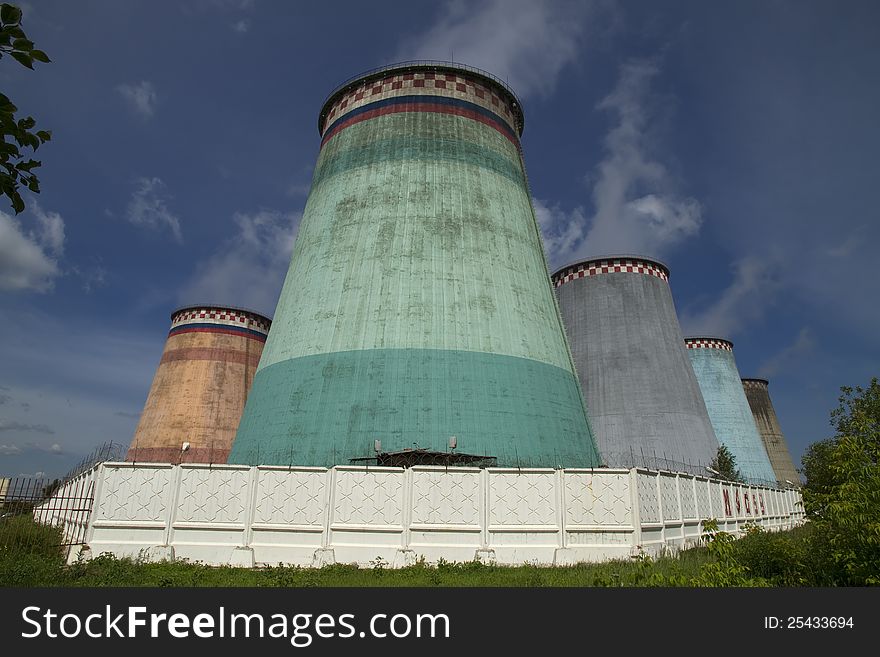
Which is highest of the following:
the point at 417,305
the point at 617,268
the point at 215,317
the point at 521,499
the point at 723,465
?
the point at 617,268

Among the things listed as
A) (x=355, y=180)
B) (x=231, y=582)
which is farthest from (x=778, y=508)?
(x=231, y=582)

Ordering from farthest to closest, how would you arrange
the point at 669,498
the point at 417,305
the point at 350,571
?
the point at 417,305 → the point at 669,498 → the point at 350,571

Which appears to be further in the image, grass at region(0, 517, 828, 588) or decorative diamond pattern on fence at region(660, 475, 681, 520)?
decorative diamond pattern on fence at region(660, 475, 681, 520)

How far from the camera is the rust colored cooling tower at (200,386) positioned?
99.8ft

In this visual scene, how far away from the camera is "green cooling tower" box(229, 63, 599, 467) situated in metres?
14.6

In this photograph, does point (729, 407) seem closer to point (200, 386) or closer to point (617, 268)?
point (617, 268)

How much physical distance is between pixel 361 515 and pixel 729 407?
1310 inches

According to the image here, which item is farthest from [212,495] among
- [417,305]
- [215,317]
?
[215,317]

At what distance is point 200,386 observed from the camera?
32062mm

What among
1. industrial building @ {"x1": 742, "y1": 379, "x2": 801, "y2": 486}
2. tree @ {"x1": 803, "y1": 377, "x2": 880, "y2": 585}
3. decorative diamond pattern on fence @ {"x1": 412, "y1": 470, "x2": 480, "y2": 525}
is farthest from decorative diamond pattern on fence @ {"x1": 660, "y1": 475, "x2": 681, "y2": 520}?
industrial building @ {"x1": 742, "y1": 379, "x2": 801, "y2": 486}

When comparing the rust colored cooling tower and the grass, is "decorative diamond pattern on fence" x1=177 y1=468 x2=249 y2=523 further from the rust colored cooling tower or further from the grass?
the rust colored cooling tower

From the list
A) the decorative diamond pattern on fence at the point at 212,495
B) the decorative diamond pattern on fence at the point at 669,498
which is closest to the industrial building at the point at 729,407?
the decorative diamond pattern on fence at the point at 669,498

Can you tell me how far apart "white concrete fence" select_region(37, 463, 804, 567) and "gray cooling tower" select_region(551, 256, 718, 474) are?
49.0 feet

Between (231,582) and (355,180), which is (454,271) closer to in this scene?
(355,180)
